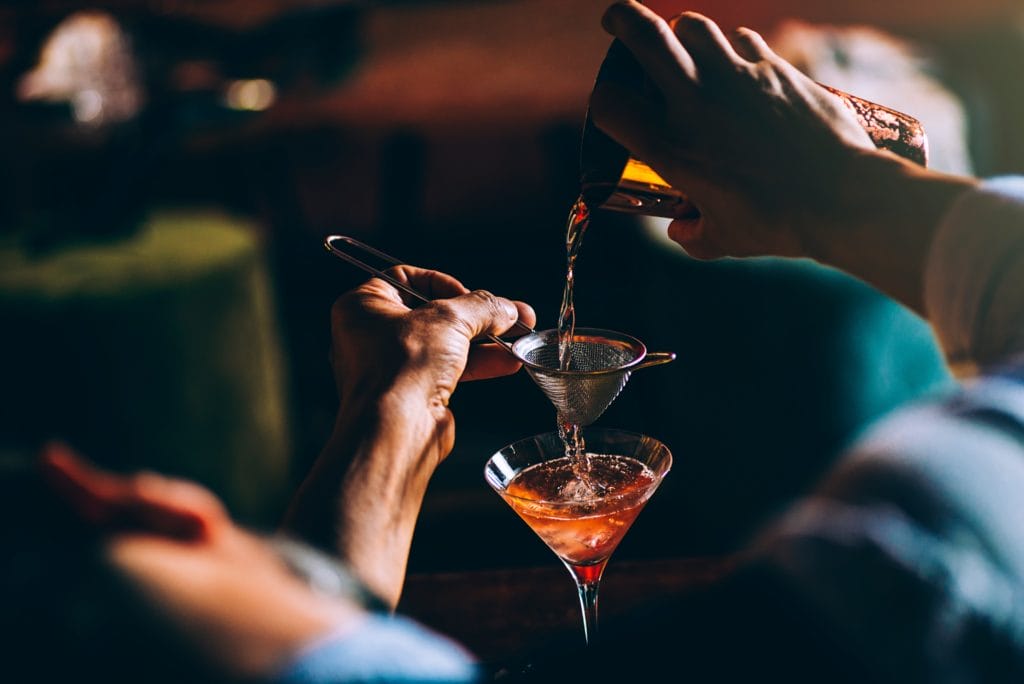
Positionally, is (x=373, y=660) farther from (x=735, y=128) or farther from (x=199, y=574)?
(x=735, y=128)

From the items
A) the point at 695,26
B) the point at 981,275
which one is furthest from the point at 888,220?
the point at 695,26

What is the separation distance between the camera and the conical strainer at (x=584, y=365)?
1326 mm

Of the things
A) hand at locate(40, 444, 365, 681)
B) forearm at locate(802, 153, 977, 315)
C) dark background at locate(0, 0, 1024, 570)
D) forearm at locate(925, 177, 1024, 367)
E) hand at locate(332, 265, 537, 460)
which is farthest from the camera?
dark background at locate(0, 0, 1024, 570)

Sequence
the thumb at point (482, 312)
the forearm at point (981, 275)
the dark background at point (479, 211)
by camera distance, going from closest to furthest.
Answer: the forearm at point (981, 275) → the thumb at point (482, 312) → the dark background at point (479, 211)

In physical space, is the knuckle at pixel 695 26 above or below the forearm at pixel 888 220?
above

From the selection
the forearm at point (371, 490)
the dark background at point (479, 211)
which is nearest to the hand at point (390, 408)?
the forearm at point (371, 490)

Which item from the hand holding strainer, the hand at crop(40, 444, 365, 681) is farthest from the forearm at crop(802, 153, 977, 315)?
the hand at crop(40, 444, 365, 681)

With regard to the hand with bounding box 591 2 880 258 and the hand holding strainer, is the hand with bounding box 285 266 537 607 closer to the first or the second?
the hand holding strainer

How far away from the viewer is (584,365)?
1.41m

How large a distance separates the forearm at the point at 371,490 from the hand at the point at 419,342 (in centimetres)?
3

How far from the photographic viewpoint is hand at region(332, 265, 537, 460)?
120 centimetres

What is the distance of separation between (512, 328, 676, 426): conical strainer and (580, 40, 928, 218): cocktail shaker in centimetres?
22

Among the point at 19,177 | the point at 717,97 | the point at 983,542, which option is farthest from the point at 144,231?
the point at 983,542

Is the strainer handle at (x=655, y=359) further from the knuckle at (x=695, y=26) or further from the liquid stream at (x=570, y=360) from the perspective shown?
the knuckle at (x=695, y=26)
